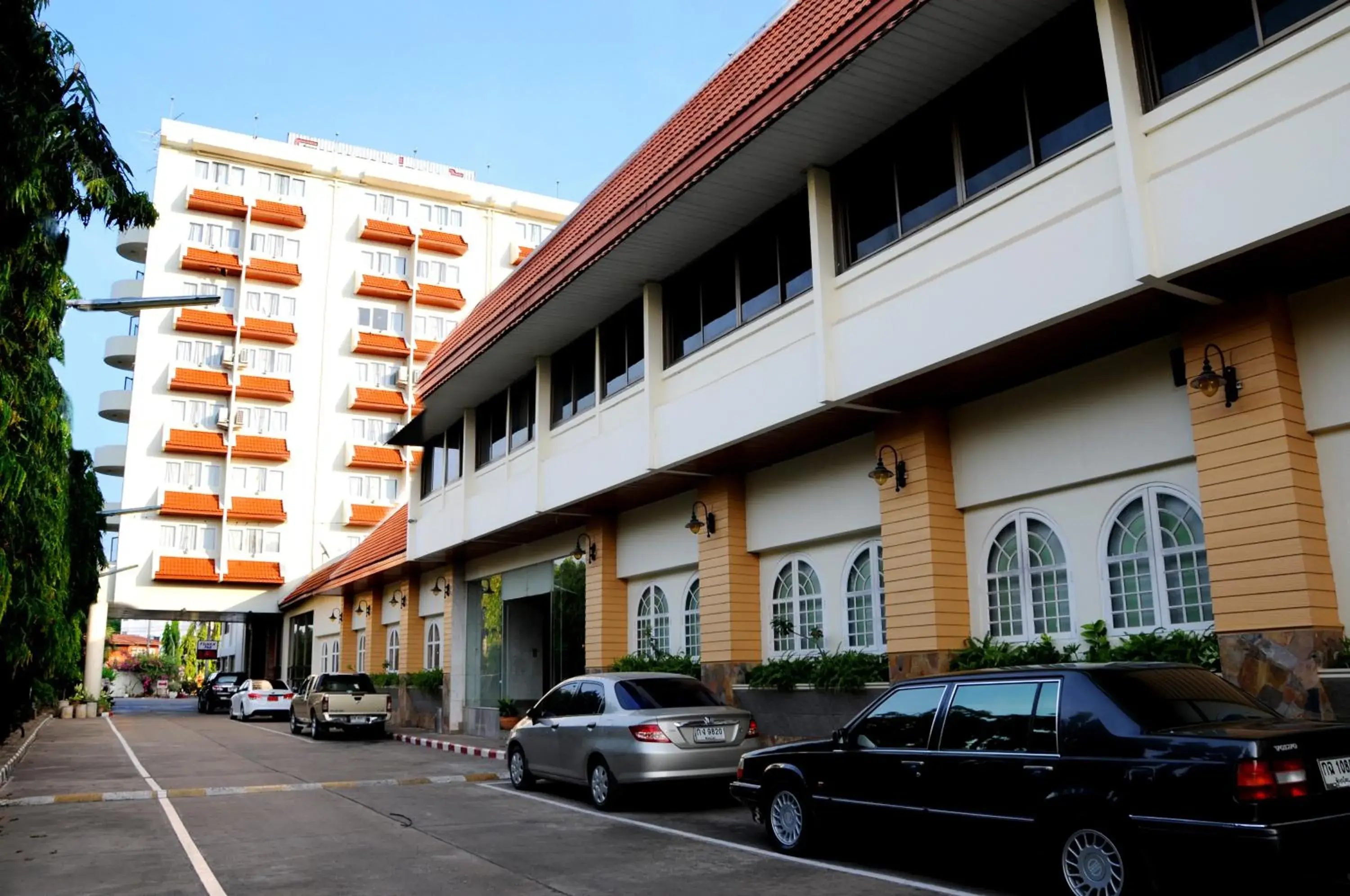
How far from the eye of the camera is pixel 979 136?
35.6 feet

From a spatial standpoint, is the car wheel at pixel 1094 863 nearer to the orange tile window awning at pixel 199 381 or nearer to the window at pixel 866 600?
the window at pixel 866 600

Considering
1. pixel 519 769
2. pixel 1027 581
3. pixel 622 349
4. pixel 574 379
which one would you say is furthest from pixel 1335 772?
pixel 574 379

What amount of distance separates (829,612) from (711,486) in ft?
9.85

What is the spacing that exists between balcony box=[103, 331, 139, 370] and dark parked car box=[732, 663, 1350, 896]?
51398 millimetres

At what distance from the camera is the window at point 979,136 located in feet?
32.3

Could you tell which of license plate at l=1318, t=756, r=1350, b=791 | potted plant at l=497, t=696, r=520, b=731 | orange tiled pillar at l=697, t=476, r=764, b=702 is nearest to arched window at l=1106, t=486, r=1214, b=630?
license plate at l=1318, t=756, r=1350, b=791

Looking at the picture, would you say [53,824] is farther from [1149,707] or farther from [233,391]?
[233,391]

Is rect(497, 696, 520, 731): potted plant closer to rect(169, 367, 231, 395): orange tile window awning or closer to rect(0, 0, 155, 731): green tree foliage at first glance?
rect(0, 0, 155, 731): green tree foliage

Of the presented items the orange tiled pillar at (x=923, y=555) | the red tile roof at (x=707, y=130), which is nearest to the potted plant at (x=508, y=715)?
the red tile roof at (x=707, y=130)

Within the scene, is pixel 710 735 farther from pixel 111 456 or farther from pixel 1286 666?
pixel 111 456

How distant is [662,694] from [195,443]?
44.3m

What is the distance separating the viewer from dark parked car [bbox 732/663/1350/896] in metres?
5.50

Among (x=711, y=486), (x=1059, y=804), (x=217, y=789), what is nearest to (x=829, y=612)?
(x=711, y=486)

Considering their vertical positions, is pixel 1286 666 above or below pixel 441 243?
below
